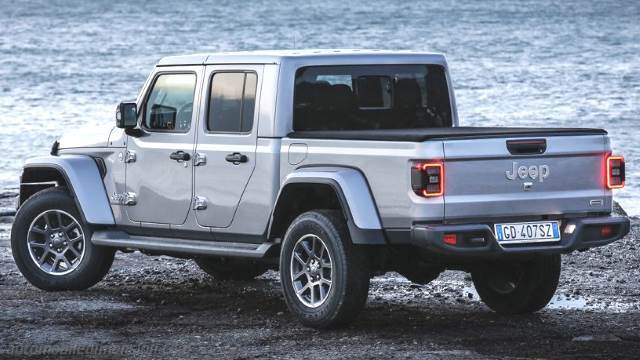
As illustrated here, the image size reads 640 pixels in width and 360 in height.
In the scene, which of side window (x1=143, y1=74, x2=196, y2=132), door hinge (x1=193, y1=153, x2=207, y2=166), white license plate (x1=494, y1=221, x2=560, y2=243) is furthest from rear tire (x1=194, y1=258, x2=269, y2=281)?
white license plate (x1=494, y1=221, x2=560, y2=243)

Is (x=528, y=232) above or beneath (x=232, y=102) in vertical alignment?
beneath

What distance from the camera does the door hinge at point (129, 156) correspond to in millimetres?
10164

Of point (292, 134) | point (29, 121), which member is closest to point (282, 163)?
point (292, 134)

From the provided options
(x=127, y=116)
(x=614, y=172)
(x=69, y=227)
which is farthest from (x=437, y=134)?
(x=69, y=227)

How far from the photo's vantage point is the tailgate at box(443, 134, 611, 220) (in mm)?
8234

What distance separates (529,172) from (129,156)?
3.03 meters

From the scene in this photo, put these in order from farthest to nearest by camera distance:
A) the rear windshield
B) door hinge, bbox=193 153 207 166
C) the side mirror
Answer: the side mirror
door hinge, bbox=193 153 207 166
the rear windshield

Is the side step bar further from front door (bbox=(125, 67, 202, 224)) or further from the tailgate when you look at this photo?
the tailgate

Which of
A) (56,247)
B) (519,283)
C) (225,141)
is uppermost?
(225,141)

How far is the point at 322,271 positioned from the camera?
874 cm

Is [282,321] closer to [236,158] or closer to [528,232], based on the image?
[236,158]

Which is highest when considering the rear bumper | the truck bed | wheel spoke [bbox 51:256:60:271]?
the truck bed

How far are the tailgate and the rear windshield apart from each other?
1.39 meters

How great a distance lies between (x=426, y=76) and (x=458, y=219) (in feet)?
6.19
